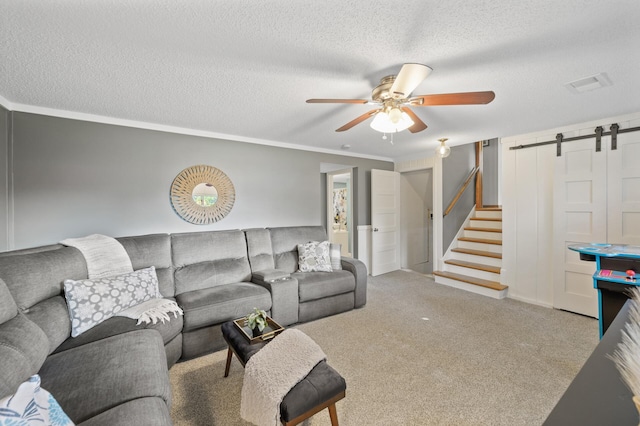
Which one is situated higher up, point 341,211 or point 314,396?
point 341,211

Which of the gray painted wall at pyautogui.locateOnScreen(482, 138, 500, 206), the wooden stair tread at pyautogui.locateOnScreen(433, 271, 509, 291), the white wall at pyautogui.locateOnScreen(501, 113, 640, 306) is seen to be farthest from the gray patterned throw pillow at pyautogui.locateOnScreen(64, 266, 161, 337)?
the gray painted wall at pyautogui.locateOnScreen(482, 138, 500, 206)

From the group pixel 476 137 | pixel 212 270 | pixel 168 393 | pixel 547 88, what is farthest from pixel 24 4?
pixel 476 137

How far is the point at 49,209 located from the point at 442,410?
12.7 feet

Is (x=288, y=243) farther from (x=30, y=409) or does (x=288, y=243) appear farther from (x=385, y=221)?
(x=30, y=409)

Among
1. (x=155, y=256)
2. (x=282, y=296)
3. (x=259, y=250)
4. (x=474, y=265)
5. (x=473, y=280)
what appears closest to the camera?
(x=155, y=256)

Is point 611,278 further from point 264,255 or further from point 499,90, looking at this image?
point 264,255

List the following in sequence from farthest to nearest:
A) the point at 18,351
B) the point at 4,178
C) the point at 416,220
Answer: the point at 416,220
the point at 4,178
the point at 18,351

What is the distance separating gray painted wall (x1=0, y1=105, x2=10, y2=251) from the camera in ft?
7.64

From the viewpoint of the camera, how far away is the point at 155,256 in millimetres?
2631

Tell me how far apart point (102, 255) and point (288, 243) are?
2.00m

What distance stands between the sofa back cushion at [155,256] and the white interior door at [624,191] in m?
4.79

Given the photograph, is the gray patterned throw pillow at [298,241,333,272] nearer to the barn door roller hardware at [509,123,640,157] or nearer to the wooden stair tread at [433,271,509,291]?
the wooden stair tread at [433,271,509,291]

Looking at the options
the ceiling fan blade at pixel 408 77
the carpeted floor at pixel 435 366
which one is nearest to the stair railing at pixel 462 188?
the carpeted floor at pixel 435 366

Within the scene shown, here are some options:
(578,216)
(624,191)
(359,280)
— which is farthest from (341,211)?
(624,191)
